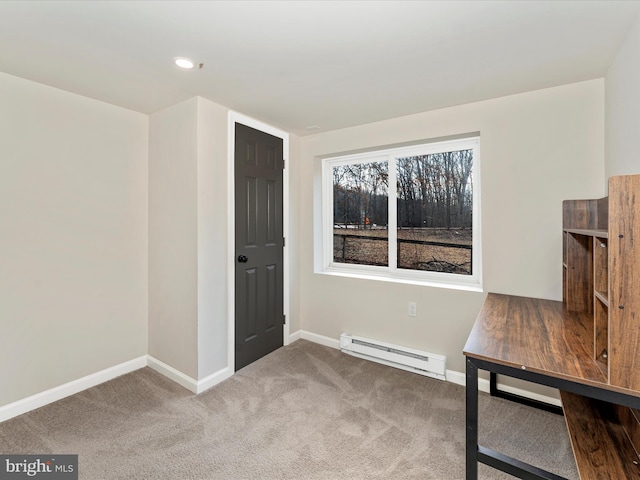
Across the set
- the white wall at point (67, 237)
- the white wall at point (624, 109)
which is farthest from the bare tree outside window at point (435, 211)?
the white wall at point (67, 237)

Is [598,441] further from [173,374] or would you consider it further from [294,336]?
[173,374]

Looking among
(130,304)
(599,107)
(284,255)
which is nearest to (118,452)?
(130,304)

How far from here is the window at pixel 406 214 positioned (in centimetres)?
276

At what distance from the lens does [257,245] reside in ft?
9.91

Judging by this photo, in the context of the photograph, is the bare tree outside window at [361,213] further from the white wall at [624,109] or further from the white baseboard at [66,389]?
the white baseboard at [66,389]

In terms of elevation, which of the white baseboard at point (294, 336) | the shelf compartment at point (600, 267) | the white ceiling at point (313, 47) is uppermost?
the white ceiling at point (313, 47)

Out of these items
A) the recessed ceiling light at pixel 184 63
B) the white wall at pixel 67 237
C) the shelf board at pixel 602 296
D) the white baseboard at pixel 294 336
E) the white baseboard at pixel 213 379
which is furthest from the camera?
the white baseboard at pixel 294 336

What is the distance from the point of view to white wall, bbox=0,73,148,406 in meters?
2.12

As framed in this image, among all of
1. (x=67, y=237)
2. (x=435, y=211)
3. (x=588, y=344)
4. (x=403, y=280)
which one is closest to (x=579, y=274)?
(x=588, y=344)

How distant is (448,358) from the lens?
266 cm

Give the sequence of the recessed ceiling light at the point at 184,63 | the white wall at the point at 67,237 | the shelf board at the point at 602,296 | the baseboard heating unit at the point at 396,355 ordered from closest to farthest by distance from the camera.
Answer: the shelf board at the point at 602,296
the recessed ceiling light at the point at 184,63
the white wall at the point at 67,237
the baseboard heating unit at the point at 396,355

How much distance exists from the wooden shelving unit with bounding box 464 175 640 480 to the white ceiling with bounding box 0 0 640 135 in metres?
0.90

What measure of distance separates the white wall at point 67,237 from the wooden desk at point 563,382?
8.98 ft

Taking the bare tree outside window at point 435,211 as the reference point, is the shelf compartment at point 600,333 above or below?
below
